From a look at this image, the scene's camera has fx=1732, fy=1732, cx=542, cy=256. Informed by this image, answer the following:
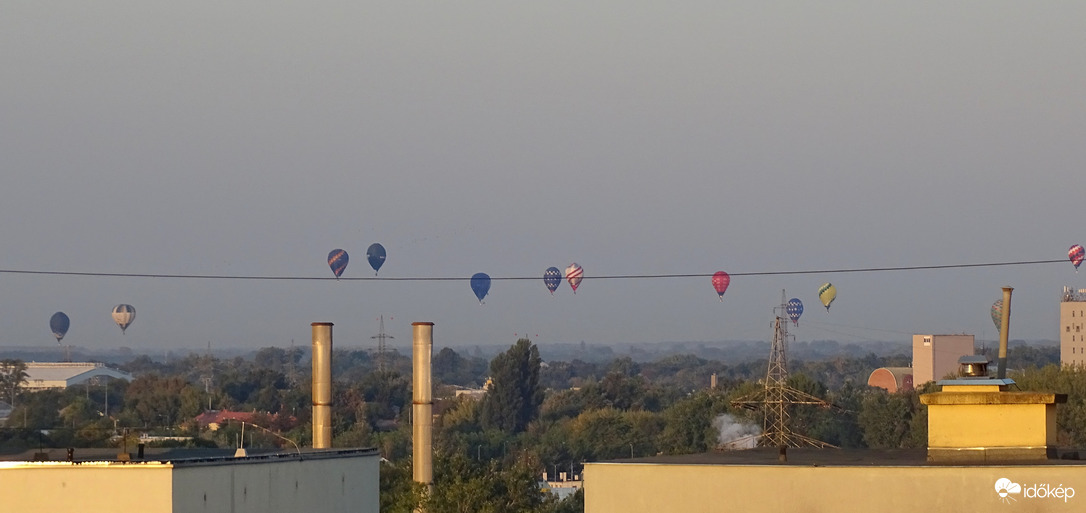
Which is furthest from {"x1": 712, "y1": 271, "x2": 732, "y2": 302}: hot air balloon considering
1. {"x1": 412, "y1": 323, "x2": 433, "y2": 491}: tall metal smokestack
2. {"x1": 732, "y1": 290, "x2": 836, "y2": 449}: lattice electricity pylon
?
{"x1": 412, "y1": 323, "x2": 433, "y2": 491}: tall metal smokestack

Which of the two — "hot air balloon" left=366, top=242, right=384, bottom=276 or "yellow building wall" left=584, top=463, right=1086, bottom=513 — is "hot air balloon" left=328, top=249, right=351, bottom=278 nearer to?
"hot air balloon" left=366, top=242, right=384, bottom=276

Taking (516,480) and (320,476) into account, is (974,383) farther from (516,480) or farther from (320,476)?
(516,480)

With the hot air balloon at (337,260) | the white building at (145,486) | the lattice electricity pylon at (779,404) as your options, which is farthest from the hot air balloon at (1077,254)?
the white building at (145,486)

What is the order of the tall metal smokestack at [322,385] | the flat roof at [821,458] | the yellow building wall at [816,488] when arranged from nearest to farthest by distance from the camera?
the yellow building wall at [816,488] < the flat roof at [821,458] < the tall metal smokestack at [322,385]

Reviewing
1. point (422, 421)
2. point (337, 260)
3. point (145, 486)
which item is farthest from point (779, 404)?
point (145, 486)

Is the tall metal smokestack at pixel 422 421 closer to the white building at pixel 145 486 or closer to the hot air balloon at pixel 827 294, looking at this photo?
the white building at pixel 145 486

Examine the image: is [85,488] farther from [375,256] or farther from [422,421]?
[375,256]
